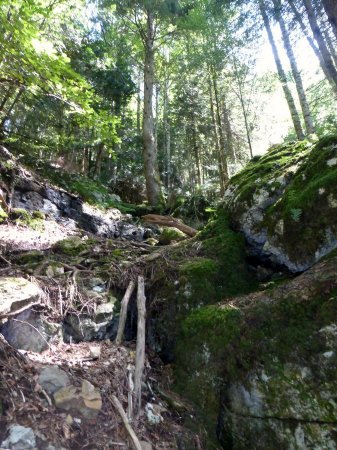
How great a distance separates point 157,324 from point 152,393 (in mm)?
931

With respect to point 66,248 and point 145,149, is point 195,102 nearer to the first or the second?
point 145,149

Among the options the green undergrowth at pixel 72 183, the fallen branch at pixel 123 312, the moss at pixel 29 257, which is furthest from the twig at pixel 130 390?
the green undergrowth at pixel 72 183

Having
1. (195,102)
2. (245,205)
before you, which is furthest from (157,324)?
(195,102)

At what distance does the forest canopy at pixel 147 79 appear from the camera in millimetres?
5738

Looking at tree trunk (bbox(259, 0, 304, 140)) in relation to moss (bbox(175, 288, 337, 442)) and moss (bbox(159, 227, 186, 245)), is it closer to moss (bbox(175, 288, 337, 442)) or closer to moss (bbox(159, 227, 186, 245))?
moss (bbox(159, 227, 186, 245))

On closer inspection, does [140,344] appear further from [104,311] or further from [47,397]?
[47,397]

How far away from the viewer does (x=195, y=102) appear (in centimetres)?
1703

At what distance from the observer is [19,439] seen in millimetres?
2250

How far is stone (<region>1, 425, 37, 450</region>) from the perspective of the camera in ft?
7.23

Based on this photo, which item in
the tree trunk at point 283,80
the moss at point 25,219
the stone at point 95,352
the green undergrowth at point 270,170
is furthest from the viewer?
Answer: the tree trunk at point 283,80

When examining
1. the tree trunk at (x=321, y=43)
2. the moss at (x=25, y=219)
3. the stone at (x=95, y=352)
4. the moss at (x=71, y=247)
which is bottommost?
the stone at (x=95, y=352)

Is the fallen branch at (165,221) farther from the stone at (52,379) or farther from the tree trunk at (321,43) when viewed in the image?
the stone at (52,379)

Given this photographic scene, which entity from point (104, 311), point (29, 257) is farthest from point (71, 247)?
point (104, 311)

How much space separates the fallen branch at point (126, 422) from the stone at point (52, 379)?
0.44 m
